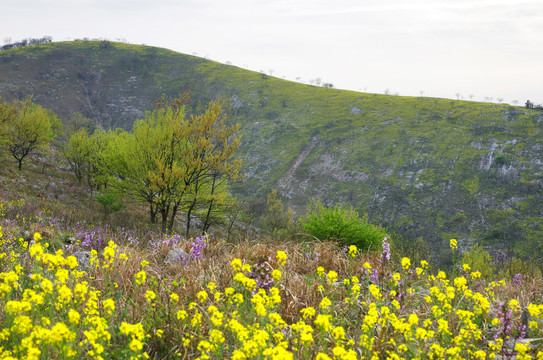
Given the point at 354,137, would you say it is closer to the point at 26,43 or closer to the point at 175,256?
the point at 175,256

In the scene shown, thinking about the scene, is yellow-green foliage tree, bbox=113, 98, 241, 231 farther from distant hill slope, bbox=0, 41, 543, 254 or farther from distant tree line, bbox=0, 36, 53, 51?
distant tree line, bbox=0, 36, 53, 51

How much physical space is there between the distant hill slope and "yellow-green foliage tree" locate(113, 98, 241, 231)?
33463mm

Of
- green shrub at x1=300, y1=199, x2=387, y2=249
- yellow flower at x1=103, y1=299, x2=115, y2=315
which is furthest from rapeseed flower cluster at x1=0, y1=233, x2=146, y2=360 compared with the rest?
green shrub at x1=300, y1=199, x2=387, y2=249

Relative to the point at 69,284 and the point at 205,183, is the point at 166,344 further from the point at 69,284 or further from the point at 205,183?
the point at 205,183

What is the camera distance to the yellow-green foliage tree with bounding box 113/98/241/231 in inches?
772

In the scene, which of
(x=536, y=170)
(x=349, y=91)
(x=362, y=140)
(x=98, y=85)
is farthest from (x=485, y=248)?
(x=98, y=85)

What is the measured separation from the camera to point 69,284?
476cm

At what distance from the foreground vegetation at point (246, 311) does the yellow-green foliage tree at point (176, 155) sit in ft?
39.6

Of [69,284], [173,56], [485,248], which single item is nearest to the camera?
[69,284]

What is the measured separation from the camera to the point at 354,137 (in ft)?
269

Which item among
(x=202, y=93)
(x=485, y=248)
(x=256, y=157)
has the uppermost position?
(x=202, y=93)

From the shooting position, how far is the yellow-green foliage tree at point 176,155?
64.3 feet

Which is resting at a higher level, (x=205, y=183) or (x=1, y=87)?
(x=1, y=87)

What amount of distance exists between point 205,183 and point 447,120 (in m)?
77.7
